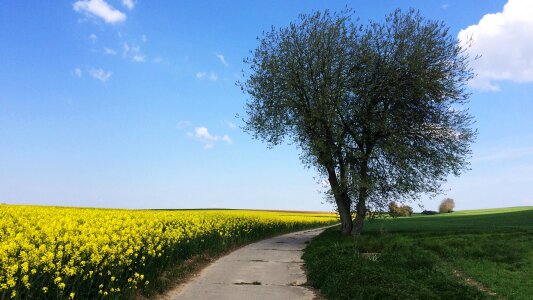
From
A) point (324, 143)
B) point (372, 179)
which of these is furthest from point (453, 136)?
point (324, 143)

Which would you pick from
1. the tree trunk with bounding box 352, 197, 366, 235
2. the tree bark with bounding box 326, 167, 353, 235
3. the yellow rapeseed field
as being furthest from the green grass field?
the tree bark with bounding box 326, 167, 353, 235

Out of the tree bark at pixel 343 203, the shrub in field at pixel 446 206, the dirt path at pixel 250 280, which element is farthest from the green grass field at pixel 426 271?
the shrub in field at pixel 446 206

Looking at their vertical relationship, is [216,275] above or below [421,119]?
below

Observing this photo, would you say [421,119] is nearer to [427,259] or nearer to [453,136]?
[453,136]

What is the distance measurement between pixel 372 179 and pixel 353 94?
20.3 ft

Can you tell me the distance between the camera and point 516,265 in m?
18.4

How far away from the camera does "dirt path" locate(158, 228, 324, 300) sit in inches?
493

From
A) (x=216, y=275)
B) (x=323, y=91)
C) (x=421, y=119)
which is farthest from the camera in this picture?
(x=421, y=119)

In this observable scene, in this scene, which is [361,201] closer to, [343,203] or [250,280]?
[343,203]

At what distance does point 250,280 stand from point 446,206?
12044 centimetres

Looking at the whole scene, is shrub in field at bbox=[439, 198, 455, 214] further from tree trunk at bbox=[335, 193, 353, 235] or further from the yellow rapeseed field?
the yellow rapeseed field

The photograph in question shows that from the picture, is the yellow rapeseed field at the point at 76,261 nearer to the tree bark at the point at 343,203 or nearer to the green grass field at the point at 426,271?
the green grass field at the point at 426,271

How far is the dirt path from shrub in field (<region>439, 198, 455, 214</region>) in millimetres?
112861

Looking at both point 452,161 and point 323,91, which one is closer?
point 323,91
